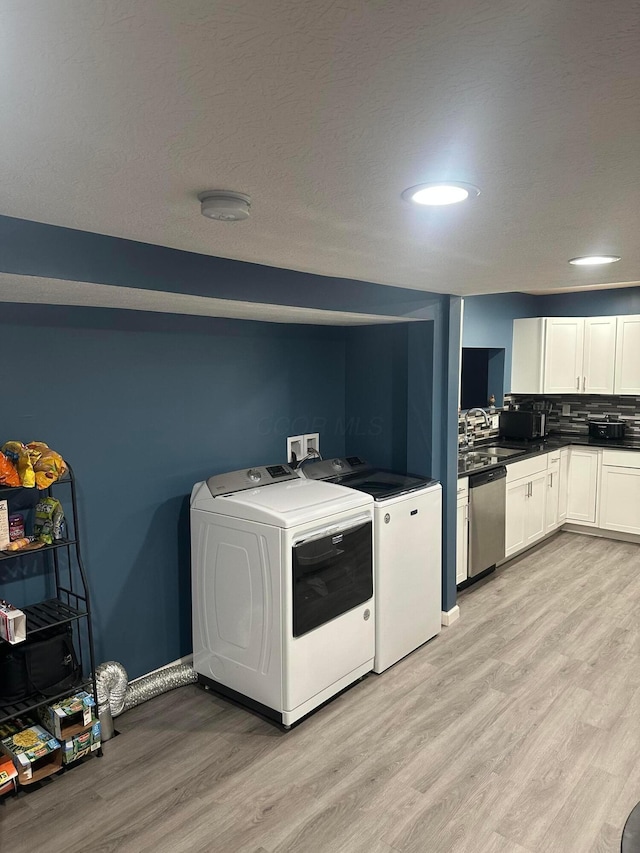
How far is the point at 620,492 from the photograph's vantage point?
5277mm

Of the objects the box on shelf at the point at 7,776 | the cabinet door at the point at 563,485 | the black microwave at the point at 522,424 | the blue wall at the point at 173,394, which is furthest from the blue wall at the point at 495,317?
the box on shelf at the point at 7,776

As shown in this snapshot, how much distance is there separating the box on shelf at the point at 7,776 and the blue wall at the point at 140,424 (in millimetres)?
590

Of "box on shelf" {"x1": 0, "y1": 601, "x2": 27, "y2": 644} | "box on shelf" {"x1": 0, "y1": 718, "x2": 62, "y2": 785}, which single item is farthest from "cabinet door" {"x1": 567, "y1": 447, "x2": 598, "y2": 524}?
"box on shelf" {"x1": 0, "y1": 601, "x2": 27, "y2": 644}

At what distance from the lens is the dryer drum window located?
267 cm

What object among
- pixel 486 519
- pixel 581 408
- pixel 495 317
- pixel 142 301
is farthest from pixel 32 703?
pixel 581 408

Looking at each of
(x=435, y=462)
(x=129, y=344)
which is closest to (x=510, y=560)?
(x=435, y=462)

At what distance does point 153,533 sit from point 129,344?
0.94 metres

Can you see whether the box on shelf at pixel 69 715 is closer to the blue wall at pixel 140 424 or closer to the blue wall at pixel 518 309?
the blue wall at pixel 140 424

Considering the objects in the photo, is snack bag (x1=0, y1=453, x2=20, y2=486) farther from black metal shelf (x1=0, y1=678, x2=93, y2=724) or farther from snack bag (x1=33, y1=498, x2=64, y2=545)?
black metal shelf (x1=0, y1=678, x2=93, y2=724)

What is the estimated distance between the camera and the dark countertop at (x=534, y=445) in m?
4.53

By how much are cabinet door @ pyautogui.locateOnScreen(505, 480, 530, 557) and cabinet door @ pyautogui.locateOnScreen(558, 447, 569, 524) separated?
73cm

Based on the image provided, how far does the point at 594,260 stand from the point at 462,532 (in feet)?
7.29

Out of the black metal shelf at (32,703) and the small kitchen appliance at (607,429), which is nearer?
the black metal shelf at (32,703)

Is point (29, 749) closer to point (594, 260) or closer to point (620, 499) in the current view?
point (594, 260)
